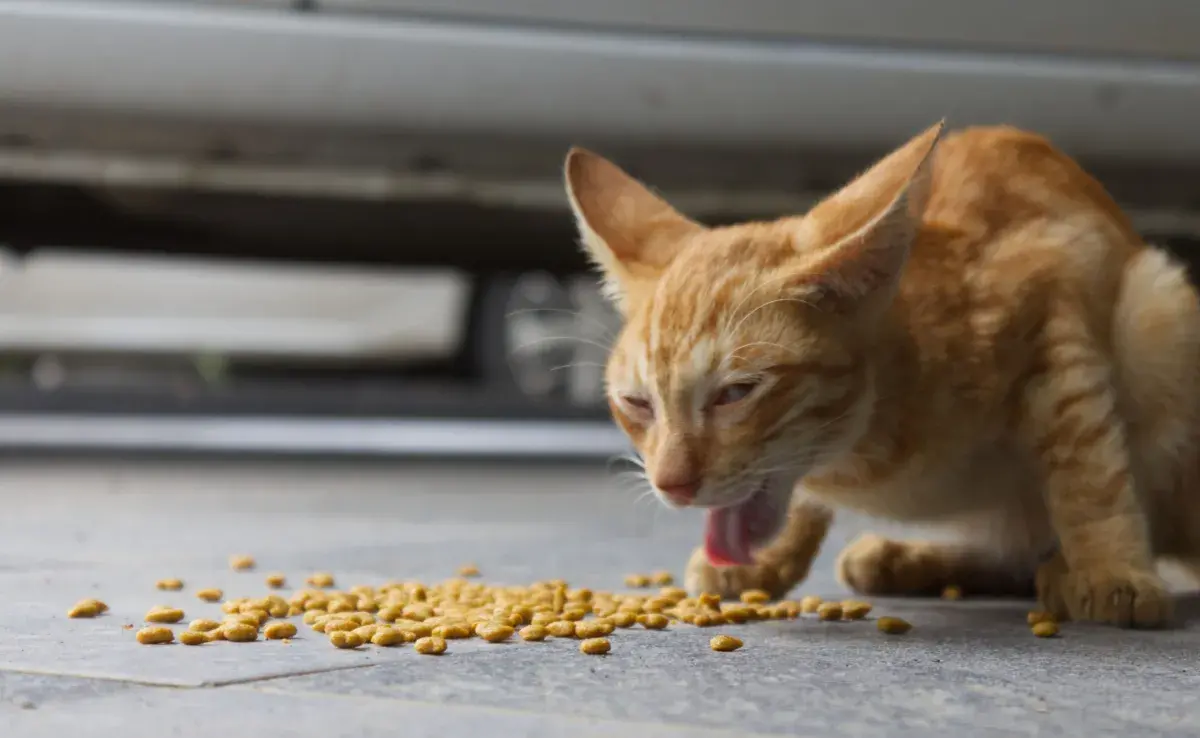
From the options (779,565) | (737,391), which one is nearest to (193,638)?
(737,391)

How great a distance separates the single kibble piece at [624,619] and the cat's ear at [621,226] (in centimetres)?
40

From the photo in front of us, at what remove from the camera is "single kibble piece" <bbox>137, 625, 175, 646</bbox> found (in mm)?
1384

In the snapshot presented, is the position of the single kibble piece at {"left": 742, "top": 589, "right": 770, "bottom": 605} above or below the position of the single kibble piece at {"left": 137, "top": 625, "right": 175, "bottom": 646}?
above

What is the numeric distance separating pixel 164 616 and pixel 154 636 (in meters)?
0.15

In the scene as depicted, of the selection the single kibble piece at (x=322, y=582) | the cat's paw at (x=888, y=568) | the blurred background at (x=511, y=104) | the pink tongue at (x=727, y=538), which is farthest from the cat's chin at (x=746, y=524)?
Result: the blurred background at (x=511, y=104)

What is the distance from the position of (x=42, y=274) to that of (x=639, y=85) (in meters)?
5.73

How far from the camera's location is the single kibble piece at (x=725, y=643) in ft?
4.61

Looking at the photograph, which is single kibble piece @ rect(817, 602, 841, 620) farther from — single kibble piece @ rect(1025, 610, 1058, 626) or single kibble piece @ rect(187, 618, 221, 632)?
single kibble piece @ rect(187, 618, 221, 632)

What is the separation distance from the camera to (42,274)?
778 cm

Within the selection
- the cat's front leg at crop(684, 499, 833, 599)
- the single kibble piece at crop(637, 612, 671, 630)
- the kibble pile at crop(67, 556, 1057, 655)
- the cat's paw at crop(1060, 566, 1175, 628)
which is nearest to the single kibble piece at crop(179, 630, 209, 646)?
the kibble pile at crop(67, 556, 1057, 655)

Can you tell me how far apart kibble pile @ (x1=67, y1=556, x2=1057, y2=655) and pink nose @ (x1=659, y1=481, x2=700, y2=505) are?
0.15 meters

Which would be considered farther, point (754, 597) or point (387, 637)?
point (754, 597)

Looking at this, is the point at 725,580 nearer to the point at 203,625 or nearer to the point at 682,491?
the point at 682,491

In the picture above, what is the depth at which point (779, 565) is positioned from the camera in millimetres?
1913
